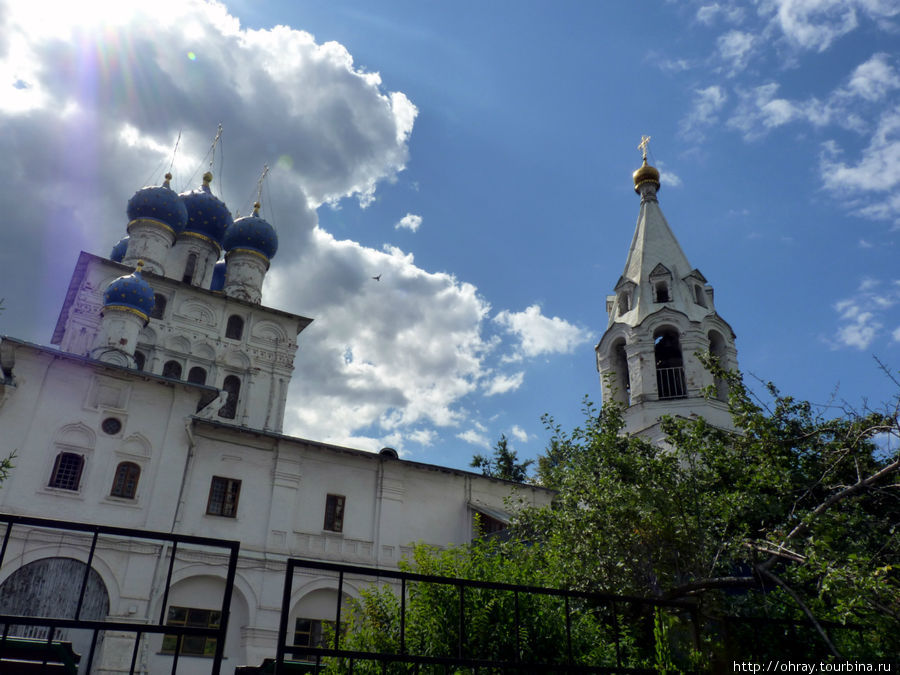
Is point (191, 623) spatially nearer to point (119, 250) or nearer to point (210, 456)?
point (210, 456)

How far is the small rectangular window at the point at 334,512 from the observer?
17516mm

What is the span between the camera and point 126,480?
50.3 feet

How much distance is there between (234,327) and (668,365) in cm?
1545

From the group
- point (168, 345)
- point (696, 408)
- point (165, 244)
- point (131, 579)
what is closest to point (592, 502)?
point (696, 408)

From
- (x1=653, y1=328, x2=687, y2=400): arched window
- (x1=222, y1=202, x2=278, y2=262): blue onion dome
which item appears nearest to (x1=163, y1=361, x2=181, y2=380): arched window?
(x1=222, y1=202, x2=278, y2=262): blue onion dome

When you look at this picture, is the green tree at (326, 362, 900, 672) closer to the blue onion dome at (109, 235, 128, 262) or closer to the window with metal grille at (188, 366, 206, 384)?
the window with metal grille at (188, 366, 206, 384)

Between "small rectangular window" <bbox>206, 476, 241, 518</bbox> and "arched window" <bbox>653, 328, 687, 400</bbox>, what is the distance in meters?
11.9

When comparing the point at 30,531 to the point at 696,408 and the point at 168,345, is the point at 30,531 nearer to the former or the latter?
the point at 168,345

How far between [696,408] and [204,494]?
42.9 ft

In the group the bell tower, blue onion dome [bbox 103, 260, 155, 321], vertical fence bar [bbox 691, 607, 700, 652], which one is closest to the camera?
vertical fence bar [bbox 691, 607, 700, 652]

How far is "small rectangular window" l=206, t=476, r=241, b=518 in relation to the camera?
16141 millimetres

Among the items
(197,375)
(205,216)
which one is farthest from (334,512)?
(205,216)

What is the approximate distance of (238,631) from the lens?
1535 cm

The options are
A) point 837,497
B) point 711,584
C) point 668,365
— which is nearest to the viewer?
point 837,497
